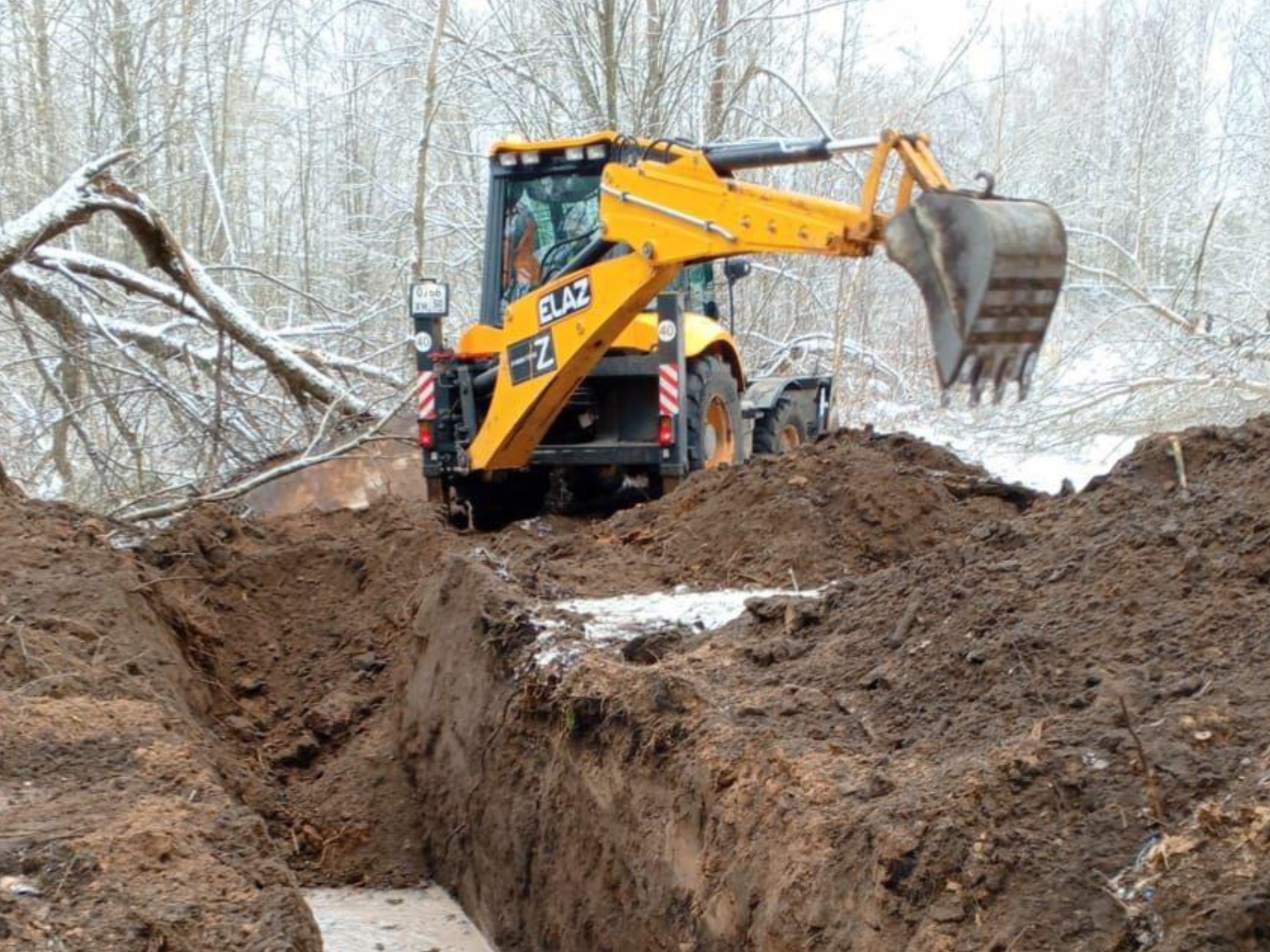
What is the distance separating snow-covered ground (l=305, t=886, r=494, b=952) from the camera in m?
5.90

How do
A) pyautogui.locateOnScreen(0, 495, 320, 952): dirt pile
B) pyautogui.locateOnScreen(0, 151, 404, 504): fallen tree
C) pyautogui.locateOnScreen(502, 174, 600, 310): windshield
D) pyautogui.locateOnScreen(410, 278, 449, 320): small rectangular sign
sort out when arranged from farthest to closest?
pyautogui.locateOnScreen(502, 174, 600, 310): windshield → pyautogui.locateOnScreen(410, 278, 449, 320): small rectangular sign → pyautogui.locateOnScreen(0, 151, 404, 504): fallen tree → pyautogui.locateOnScreen(0, 495, 320, 952): dirt pile

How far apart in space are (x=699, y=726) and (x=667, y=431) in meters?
4.84

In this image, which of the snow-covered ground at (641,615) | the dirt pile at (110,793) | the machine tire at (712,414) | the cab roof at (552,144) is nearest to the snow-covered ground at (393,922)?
the dirt pile at (110,793)

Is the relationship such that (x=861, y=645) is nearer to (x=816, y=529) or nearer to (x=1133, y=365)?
(x=816, y=529)

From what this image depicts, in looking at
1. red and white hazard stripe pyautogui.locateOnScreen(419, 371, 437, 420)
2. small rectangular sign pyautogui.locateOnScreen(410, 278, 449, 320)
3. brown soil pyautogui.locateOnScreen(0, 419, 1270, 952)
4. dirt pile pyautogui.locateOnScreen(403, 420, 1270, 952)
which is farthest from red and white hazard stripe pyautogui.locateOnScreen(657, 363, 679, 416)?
dirt pile pyautogui.locateOnScreen(403, 420, 1270, 952)

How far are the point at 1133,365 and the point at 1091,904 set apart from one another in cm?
1011

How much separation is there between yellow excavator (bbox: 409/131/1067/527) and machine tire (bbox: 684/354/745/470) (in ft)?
0.05

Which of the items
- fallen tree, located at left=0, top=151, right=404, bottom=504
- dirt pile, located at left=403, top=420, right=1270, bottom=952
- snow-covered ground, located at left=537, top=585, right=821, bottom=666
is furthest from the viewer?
fallen tree, located at left=0, top=151, right=404, bottom=504

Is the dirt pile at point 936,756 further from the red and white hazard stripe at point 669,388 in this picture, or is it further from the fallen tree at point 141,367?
the fallen tree at point 141,367

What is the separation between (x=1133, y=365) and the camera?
40.1 feet

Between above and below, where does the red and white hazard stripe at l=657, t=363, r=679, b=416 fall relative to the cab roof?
below

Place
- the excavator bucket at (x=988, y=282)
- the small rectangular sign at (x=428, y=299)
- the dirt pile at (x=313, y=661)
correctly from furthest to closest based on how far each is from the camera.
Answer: the small rectangular sign at (x=428, y=299)
the dirt pile at (x=313, y=661)
the excavator bucket at (x=988, y=282)

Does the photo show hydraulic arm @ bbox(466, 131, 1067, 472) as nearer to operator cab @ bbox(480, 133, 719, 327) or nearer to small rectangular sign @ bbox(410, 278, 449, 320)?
operator cab @ bbox(480, 133, 719, 327)

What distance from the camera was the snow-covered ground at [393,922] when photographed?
5.90m
